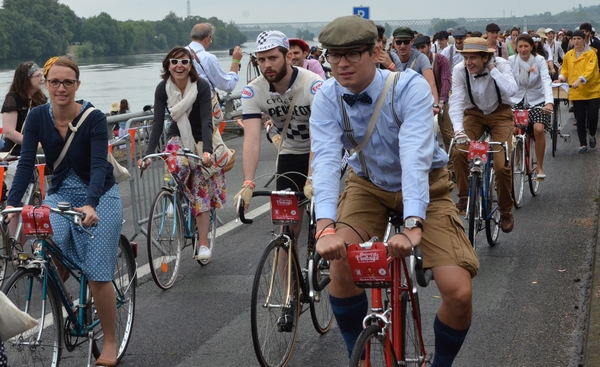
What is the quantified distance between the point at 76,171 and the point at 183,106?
2.53 m

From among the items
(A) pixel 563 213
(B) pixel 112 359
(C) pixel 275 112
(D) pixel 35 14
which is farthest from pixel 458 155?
(D) pixel 35 14

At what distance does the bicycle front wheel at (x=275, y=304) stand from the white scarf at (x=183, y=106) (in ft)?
8.87

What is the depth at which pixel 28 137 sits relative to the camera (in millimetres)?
4883

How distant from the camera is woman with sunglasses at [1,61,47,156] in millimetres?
7922

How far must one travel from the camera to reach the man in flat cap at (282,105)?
553 centimetres

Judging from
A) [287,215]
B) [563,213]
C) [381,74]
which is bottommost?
[563,213]

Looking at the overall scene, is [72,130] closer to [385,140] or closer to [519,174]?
[385,140]

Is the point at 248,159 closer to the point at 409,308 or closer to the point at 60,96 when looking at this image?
the point at 60,96

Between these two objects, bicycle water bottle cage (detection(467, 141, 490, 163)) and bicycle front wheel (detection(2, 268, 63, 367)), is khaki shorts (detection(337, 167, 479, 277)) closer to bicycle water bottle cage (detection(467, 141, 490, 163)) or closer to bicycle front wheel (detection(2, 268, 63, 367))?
bicycle front wheel (detection(2, 268, 63, 367))

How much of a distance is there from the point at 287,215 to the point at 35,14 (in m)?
6.38

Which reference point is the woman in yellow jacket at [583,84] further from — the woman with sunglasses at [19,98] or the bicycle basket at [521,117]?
the woman with sunglasses at [19,98]

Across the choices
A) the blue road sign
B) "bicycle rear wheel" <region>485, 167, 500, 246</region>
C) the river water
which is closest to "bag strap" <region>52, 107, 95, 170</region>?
the river water

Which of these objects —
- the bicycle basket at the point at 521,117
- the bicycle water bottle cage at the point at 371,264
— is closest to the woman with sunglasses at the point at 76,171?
the bicycle water bottle cage at the point at 371,264

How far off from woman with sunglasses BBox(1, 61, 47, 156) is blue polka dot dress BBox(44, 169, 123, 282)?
3.18 meters
